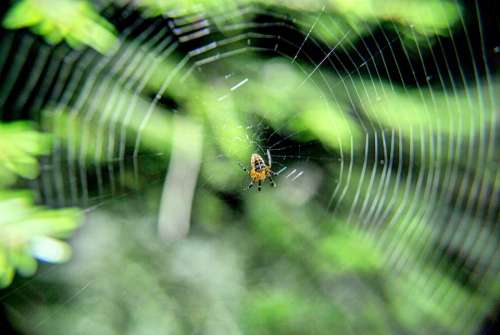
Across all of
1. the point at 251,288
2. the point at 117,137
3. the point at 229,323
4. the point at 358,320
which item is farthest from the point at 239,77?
the point at 358,320

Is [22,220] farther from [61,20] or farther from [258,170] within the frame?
[258,170]

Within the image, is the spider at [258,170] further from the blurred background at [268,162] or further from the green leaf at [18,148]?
the green leaf at [18,148]

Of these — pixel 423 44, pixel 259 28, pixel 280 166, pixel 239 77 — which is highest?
pixel 423 44

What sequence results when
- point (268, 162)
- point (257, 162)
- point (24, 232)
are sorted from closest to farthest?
point (24, 232) → point (257, 162) → point (268, 162)

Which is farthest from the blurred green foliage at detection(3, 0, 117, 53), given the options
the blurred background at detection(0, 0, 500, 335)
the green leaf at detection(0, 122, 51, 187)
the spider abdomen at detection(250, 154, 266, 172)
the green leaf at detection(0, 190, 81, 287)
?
the spider abdomen at detection(250, 154, 266, 172)

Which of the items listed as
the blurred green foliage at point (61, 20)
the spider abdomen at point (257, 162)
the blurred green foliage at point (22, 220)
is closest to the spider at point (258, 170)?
the spider abdomen at point (257, 162)

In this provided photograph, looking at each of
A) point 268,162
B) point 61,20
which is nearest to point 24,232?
point 61,20

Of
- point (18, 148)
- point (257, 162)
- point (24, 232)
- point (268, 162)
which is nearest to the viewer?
point (24, 232)

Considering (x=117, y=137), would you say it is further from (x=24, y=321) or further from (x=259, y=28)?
(x=24, y=321)
